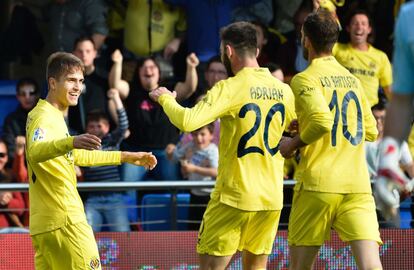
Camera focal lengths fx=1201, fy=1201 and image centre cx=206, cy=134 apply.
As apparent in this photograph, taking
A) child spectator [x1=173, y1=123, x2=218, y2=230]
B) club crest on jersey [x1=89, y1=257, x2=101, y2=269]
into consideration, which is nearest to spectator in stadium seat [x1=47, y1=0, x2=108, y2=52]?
child spectator [x1=173, y1=123, x2=218, y2=230]

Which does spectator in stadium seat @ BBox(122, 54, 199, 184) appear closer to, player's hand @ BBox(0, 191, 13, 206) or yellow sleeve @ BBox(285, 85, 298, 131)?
player's hand @ BBox(0, 191, 13, 206)

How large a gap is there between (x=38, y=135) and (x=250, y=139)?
1512 millimetres

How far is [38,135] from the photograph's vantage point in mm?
8281

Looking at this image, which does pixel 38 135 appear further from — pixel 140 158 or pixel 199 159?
pixel 199 159

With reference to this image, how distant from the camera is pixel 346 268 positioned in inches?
440

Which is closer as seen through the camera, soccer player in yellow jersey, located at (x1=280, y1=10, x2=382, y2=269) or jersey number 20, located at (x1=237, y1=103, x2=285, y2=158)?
jersey number 20, located at (x1=237, y1=103, x2=285, y2=158)

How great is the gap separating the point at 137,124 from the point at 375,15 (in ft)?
10.8

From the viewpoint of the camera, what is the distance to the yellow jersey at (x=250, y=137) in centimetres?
858

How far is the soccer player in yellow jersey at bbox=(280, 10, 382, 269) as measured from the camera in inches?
348

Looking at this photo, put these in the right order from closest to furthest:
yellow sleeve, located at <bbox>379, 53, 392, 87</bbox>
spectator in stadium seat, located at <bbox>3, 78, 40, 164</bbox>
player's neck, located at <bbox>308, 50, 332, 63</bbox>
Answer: player's neck, located at <bbox>308, 50, 332, 63</bbox>, yellow sleeve, located at <bbox>379, 53, 392, 87</bbox>, spectator in stadium seat, located at <bbox>3, 78, 40, 164</bbox>

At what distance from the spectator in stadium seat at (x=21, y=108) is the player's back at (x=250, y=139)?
4.93 metres

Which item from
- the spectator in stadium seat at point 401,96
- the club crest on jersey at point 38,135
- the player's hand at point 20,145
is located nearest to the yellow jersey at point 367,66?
the player's hand at point 20,145

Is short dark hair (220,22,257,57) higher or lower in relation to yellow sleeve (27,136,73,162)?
higher

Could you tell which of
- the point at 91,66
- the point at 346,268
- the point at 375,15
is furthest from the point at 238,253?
the point at 375,15
